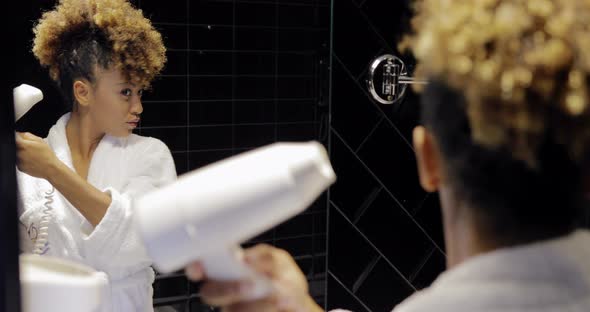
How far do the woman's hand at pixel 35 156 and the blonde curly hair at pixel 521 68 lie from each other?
0.69 metres

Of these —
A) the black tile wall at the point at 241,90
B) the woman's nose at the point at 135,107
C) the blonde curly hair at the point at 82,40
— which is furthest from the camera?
the black tile wall at the point at 241,90

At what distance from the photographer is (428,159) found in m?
0.70

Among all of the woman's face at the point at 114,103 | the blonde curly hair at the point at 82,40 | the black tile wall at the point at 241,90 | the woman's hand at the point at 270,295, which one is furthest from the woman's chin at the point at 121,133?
the woman's hand at the point at 270,295

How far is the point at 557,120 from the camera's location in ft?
1.96

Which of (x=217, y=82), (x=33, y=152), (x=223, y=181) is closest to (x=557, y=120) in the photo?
(x=223, y=181)

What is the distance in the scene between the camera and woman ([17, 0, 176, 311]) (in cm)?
123

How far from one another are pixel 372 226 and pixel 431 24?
1.62 m

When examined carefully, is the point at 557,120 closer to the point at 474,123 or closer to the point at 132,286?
the point at 474,123

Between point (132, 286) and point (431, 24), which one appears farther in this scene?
point (132, 286)

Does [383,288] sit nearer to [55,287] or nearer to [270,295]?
[270,295]

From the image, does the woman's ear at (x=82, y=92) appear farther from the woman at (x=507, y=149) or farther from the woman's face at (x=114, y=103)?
the woman at (x=507, y=149)

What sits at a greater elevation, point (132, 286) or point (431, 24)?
point (431, 24)

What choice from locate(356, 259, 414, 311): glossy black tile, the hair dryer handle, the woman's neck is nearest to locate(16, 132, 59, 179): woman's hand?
the woman's neck

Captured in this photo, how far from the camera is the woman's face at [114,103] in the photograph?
131 cm
